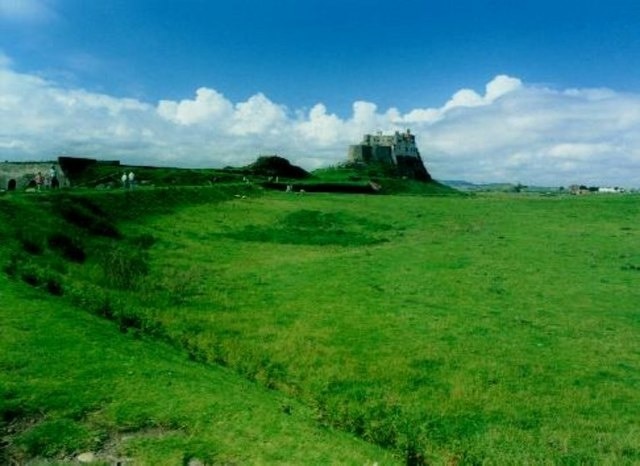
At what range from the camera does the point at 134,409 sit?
16.0 meters

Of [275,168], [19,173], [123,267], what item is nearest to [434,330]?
[123,267]

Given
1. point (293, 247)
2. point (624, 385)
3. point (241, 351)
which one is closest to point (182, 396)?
point (241, 351)

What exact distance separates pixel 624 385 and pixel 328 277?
20273 mm

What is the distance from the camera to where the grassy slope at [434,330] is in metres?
19.8

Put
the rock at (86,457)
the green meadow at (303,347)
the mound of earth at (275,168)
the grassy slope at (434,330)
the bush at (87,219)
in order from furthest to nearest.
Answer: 1. the mound of earth at (275,168)
2. the bush at (87,219)
3. the grassy slope at (434,330)
4. the green meadow at (303,347)
5. the rock at (86,457)

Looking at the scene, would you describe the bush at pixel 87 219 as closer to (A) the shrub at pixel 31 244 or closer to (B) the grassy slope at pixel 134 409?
(A) the shrub at pixel 31 244

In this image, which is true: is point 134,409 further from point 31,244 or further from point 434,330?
point 31,244

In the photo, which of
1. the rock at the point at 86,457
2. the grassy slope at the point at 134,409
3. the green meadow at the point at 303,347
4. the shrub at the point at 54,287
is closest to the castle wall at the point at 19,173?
the green meadow at the point at 303,347

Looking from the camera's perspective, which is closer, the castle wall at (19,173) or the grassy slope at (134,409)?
the grassy slope at (134,409)

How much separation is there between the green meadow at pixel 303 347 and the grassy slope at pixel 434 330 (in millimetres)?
116

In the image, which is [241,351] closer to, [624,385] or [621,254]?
[624,385]

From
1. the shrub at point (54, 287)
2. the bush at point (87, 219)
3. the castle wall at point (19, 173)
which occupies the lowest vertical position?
the shrub at point (54, 287)

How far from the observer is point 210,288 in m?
36.2

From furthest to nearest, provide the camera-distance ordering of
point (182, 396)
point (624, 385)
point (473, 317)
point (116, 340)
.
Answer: point (473, 317), point (624, 385), point (116, 340), point (182, 396)
